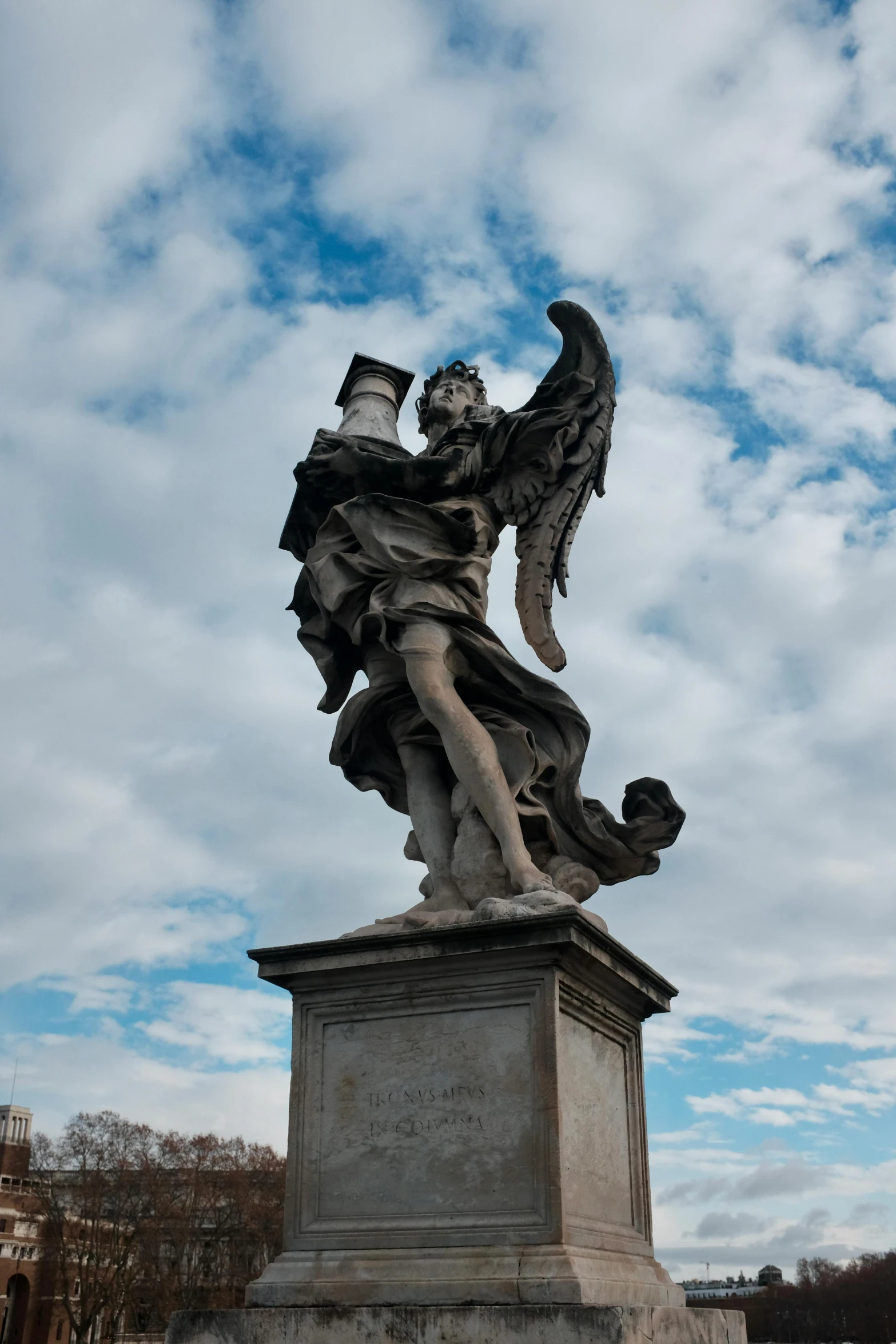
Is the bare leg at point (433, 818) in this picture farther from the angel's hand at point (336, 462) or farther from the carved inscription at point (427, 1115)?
the angel's hand at point (336, 462)

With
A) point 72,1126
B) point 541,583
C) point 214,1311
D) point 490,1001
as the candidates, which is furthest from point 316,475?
point 72,1126

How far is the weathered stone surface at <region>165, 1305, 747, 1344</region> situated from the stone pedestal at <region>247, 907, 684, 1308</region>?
86 millimetres

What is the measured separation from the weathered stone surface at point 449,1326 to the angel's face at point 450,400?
172 inches

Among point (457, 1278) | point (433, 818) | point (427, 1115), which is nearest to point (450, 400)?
point (433, 818)

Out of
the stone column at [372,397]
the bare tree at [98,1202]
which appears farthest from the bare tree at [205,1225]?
the stone column at [372,397]

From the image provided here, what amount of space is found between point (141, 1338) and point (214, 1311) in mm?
51281

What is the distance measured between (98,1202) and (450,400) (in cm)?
4628

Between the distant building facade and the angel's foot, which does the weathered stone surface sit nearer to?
the angel's foot

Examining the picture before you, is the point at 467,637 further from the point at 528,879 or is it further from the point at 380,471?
the point at 528,879

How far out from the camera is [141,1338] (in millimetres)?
48531

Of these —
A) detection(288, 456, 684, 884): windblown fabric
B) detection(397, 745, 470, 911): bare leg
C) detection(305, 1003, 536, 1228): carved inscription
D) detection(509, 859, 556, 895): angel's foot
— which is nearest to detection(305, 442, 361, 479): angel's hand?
detection(288, 456, 684, 884): windblown fabric

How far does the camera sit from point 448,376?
701 cm

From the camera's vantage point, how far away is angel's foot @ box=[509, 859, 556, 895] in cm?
503

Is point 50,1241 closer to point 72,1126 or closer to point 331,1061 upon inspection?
point 72,1126
